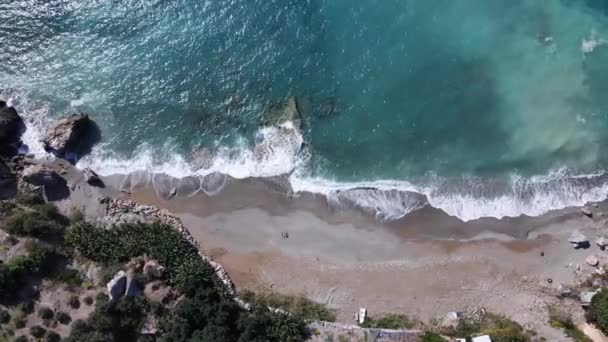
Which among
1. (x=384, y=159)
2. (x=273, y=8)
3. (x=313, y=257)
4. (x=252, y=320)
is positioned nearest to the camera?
(x=252, y=320)

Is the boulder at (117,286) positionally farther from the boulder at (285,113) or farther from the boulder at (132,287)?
the boulder at (285,113)

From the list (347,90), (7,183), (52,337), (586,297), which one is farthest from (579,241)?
(7,183)

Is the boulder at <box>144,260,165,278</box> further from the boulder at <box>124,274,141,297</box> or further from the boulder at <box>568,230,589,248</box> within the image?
the boulder at <box>568,230,589,248</box>

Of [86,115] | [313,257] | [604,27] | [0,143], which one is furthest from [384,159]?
[0,143]

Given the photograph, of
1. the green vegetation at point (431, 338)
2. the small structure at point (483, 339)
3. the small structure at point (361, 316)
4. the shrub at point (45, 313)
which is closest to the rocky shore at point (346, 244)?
the small structure at point (361, 316)

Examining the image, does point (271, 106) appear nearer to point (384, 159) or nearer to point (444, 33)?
point (384, 159)
